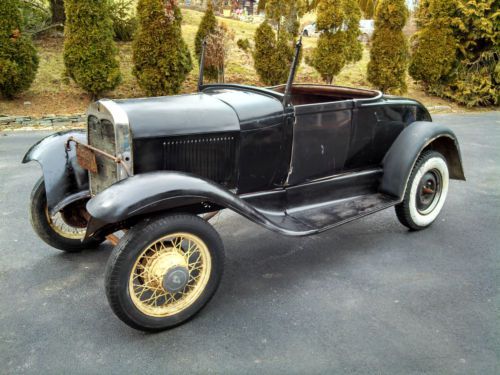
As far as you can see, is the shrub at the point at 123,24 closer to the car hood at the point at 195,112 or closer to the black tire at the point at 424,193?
the car hood at the point at 195,112

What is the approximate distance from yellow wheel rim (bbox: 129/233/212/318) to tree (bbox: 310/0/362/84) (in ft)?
27.8

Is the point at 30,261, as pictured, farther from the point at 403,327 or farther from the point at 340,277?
the point at 403,327

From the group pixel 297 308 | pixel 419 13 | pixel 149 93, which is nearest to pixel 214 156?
pixel 297 308

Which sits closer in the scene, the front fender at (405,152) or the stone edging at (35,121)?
the front fender at (405,152)

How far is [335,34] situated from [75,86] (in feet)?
20.5

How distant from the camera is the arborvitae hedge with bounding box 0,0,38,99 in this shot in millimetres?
8219

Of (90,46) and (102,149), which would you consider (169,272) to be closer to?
(102,149)

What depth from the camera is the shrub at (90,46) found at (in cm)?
838

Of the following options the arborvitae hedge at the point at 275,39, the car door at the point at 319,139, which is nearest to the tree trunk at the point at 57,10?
the arborvitae hedge at the point at 275,39

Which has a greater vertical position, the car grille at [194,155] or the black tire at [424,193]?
the car grille at [194,155]

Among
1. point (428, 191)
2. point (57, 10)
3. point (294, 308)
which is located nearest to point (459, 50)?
point (428, 191)

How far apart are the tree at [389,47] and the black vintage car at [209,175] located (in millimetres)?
6615

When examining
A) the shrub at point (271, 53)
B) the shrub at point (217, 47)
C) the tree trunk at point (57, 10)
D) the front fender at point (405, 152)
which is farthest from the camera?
the tree trunk at point (57, 10)

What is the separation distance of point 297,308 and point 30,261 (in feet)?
7.22
